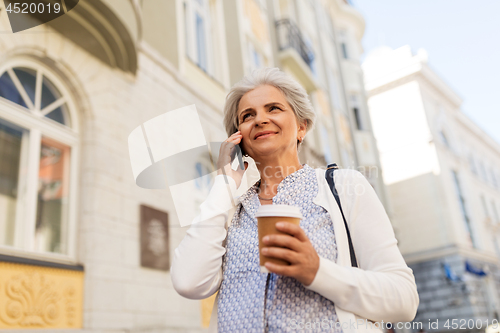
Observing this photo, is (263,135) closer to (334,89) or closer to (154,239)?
(154,239)

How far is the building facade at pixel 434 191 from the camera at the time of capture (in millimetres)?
20062

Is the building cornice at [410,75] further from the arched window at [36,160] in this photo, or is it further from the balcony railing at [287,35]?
the arched window at [36,160]

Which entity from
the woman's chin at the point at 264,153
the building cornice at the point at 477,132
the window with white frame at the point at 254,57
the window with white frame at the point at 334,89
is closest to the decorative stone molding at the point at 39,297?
the woman's chin at the point at 264,153

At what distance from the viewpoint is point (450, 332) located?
20188mm

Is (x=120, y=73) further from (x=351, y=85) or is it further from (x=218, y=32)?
(x=351, y=85)

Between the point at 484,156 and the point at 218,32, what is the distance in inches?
1117

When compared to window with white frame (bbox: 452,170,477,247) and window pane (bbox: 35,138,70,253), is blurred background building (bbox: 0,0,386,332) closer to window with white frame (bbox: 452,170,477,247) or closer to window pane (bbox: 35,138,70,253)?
window pane (bbox: 35,138,70,253)

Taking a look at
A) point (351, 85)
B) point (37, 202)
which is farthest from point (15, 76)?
point (351, 85)

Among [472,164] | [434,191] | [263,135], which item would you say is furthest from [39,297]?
[472,164]

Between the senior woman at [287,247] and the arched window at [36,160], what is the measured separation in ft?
9.52

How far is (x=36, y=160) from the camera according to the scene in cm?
400

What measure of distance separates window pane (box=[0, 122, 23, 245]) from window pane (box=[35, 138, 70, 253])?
0.24 meters

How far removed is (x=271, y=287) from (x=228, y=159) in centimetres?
45

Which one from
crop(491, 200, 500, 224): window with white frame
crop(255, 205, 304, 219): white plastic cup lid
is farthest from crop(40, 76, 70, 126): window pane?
crop(491, 200, 500, 224): window with white frame
